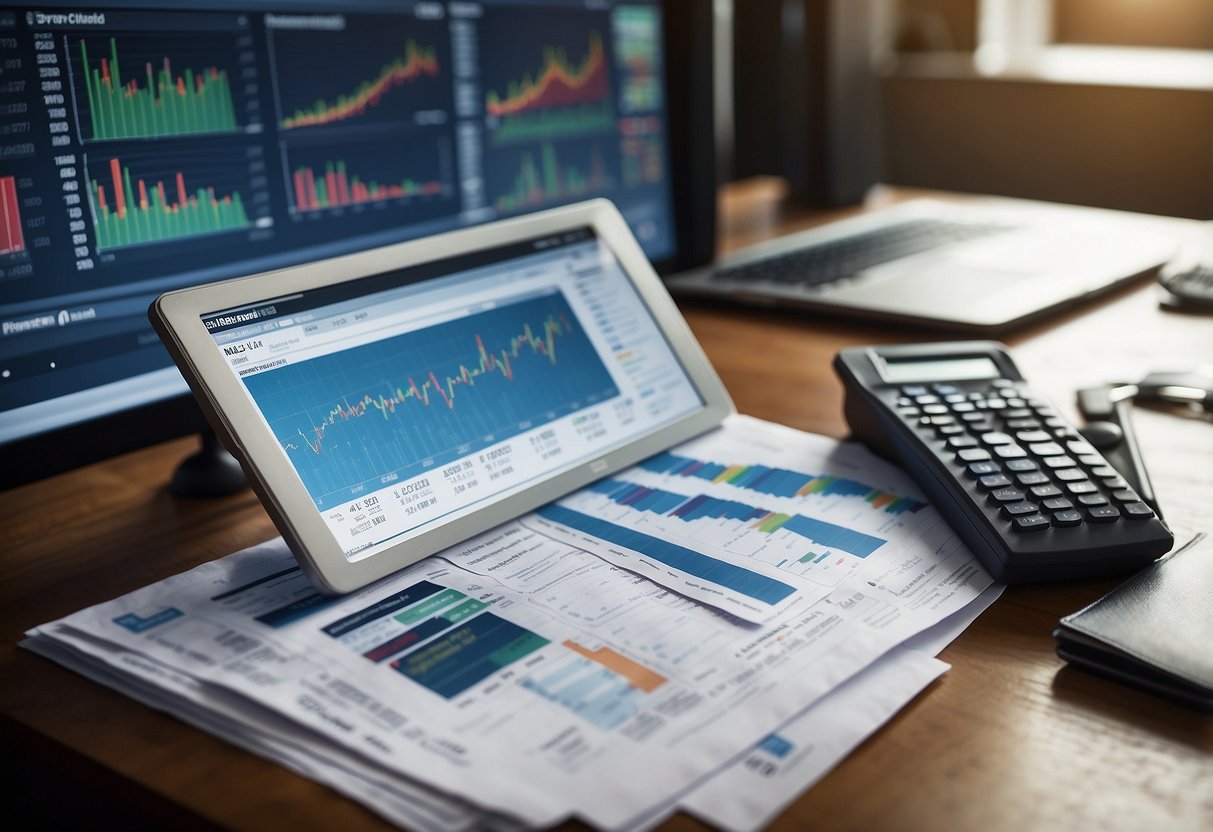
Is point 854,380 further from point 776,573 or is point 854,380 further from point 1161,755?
point 1161,755

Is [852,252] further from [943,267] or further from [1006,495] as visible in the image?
[1006,495]

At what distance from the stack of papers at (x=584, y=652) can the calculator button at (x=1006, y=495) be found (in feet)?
0.12

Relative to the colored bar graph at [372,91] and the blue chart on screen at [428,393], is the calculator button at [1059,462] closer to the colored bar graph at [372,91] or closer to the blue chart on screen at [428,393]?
the blue chart on screen at [428,393]

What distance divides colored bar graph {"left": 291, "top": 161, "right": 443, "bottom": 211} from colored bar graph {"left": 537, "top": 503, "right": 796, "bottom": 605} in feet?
0.88

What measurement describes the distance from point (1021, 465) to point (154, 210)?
528 millimetres

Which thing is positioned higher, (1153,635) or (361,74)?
(361,74)

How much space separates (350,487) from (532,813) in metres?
0.24

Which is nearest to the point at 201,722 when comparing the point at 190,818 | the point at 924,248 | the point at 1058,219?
the point at 190,818

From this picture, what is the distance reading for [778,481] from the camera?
72cm

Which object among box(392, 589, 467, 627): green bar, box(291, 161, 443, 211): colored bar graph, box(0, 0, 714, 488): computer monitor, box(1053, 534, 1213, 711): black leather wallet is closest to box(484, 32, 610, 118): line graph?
box(0, 0, 714, 488): computer monitor

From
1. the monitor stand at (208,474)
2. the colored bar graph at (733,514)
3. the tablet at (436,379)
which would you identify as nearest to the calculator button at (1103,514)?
the colored bar graph at (733,514)

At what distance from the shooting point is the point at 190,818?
1.50ft

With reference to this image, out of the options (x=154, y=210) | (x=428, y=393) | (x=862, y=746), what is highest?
(x=154, y=210)

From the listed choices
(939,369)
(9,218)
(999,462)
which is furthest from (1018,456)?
(9,218)
